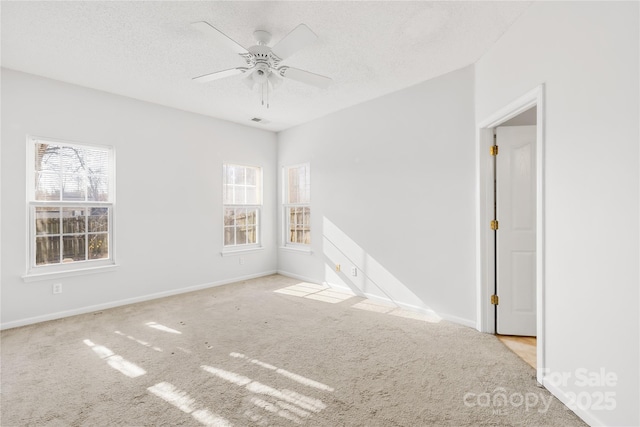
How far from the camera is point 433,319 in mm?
3293

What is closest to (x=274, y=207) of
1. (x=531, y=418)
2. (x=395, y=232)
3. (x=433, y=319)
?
(x=395, y=232)

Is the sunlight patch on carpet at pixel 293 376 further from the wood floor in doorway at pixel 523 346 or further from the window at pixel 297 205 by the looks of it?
the window at pixel 297 205

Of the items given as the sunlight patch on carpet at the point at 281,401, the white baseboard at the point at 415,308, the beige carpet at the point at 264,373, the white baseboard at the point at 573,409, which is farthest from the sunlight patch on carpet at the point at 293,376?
the white baseboard at the point at 415,308

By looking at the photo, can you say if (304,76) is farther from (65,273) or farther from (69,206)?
(65,273)

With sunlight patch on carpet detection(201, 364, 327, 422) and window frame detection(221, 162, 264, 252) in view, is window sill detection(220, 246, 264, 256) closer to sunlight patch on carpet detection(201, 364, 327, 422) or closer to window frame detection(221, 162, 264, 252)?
window frame detection(221, 162, 264, 252)

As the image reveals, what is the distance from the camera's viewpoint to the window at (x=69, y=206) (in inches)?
130

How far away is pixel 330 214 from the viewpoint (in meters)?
4.62

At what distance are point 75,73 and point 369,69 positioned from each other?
3217 mm

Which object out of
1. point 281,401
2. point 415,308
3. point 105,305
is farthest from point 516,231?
point 105,305

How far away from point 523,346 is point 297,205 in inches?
147

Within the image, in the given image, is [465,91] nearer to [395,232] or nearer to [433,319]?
[395,232]

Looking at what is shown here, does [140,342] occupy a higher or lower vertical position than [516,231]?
A: lower

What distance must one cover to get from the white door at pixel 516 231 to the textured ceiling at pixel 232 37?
101 centimetres

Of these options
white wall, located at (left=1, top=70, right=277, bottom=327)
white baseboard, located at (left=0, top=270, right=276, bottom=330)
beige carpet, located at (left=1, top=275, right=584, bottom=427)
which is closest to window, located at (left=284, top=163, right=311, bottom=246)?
white wall, located at (left=1, top=70, right=277, bottom=327)
